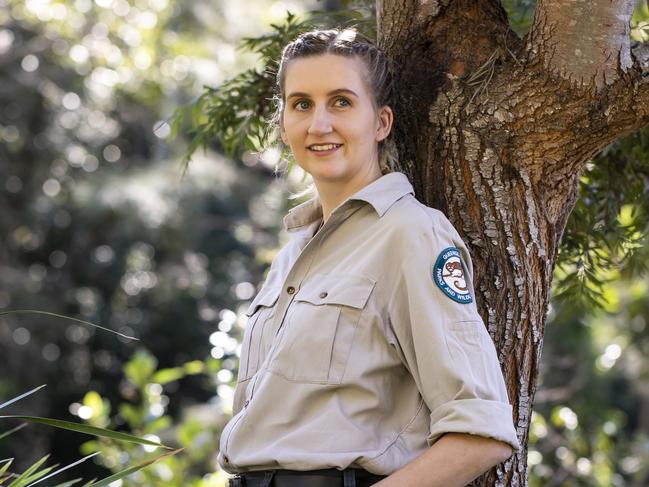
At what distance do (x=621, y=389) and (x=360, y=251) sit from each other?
38.9 feet

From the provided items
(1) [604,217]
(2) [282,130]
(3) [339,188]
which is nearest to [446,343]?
(3) [339,188]

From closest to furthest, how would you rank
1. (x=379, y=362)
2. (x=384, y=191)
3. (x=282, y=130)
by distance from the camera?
(x=379, y=362) < (x=384, y=191) < (x=282, y=130)

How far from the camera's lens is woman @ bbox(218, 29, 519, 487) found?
179 centimetres

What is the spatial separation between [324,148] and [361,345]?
44cm

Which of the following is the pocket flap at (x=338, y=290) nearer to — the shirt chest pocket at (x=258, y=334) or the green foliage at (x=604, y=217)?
the shirt chest pocket at (x=258, y=334)

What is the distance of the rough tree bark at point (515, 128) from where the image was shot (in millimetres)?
2109

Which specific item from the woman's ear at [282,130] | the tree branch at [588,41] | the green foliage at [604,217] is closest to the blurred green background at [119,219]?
the green foliage at [604,217]

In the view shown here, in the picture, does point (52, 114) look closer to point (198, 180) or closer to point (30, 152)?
point (30, 152)

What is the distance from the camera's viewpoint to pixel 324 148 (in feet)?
6.86

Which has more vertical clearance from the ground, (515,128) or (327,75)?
(327,75)

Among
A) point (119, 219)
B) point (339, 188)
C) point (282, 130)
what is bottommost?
point (119, 219)

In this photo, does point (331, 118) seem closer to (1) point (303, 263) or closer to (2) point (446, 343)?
(1) point (303, 263)

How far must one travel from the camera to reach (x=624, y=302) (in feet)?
31.0

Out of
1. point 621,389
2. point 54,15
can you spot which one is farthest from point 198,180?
point 621,389
